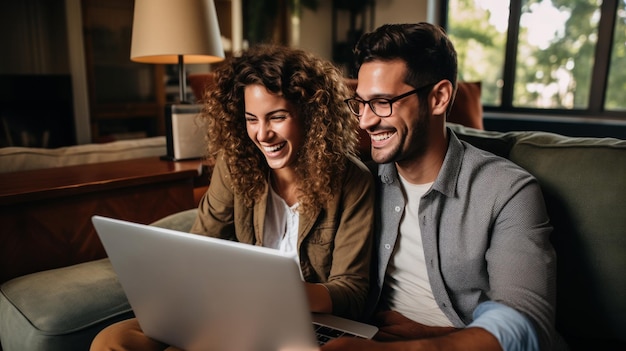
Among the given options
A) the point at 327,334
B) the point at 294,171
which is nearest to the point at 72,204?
the point at 294,171

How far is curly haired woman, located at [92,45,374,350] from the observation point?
1.13 metres

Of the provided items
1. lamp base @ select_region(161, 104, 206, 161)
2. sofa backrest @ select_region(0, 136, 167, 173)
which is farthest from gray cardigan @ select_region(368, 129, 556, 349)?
sofa backrest @ select_region(0, 136, 167, 173)

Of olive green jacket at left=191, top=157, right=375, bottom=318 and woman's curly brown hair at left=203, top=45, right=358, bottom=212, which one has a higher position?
woman's curly brown hair at left=203, top=45, right=358, bottom=212

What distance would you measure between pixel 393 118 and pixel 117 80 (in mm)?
3850

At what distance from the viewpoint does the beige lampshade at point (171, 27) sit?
5.70ft

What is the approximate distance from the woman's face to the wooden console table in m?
0.58

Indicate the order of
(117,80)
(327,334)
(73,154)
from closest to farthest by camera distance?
(327,334) < (73,154) < (117,80)

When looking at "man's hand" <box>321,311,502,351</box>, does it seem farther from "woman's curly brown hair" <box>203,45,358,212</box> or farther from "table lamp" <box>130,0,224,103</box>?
"table lamp" <box>130,0,224,103</box>

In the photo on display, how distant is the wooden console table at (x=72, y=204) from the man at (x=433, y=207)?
813 millimetres

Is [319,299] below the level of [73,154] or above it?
below

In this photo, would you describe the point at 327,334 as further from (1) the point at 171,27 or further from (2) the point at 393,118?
(1) the point at 171,27

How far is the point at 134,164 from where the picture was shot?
1.76 metres

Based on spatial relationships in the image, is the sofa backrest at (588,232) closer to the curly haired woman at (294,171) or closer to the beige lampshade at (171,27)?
Result: the curly haired woman at (294,171)

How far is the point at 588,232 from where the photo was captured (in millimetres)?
1043
